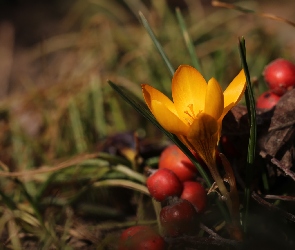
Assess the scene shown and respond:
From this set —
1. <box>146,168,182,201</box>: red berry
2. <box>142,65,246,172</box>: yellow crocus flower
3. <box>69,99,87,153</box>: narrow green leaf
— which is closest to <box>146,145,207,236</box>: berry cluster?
<box>146,168,182,201</box>: red berry

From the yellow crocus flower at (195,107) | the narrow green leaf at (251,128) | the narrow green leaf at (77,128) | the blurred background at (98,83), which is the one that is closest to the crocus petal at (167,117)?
the yellow crocus flower at (195,107)

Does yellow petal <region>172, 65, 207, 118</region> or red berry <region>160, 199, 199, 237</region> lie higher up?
yellow petal <region>172, 65, 207, 118</region>

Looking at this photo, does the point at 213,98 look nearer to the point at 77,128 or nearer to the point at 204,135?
the point at 204,135

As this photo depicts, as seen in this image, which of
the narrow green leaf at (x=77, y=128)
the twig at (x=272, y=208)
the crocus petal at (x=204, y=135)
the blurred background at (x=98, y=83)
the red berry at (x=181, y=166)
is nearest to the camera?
the crocus petal at (x=204, y=135)

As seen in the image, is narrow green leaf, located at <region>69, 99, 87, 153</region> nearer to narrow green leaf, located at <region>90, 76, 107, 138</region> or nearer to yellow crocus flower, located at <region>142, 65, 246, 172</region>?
narrow green leaf, located at <region>90, 76, 107, 138</region>

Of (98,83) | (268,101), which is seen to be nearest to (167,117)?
(268,101)

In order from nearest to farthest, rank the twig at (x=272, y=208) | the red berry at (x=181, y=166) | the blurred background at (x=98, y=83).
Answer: the twig at (x=272, y=208) → the red berry at (x=181, y=166) → the blurred background at (x=98, y=83)

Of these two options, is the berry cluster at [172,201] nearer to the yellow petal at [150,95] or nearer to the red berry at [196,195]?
the red berry at [196,195]
